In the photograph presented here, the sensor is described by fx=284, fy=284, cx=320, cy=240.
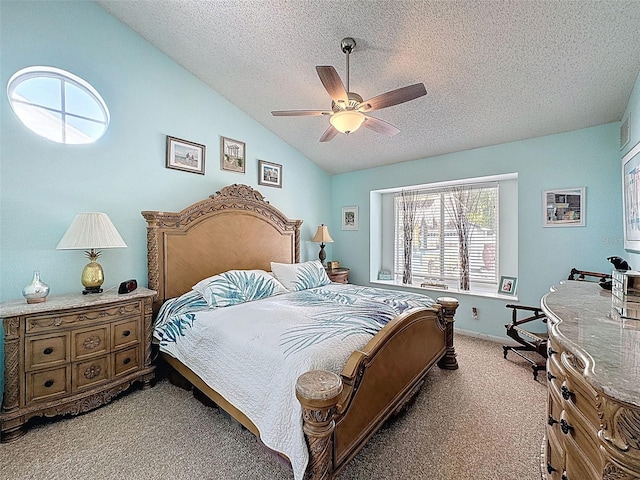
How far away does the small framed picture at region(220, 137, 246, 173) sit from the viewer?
12.1 feet

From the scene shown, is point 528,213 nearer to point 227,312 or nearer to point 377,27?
point 377,27

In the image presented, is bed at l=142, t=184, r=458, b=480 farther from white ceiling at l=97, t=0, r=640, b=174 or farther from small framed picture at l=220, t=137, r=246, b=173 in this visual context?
white ceiling at l=97, t=0, r=640, b=174

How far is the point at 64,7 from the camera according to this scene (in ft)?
8.30

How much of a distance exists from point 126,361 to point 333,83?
2807mm

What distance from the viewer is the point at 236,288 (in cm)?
286

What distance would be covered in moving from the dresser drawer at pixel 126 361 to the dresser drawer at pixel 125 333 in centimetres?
7

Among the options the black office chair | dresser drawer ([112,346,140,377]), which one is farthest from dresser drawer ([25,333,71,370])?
the black office chair

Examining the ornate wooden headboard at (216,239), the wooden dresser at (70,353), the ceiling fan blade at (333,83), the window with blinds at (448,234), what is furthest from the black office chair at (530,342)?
the wooden dresser at (70,353)

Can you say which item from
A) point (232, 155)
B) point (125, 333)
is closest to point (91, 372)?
point (125, 333)

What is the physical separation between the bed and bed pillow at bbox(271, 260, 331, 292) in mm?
195

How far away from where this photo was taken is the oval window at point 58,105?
2420 millimetres

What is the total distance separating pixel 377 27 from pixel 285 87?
126cm

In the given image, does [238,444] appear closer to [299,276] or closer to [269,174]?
[299,276]

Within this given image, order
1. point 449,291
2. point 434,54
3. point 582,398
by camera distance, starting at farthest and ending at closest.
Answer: point 449,291
point 434,54
point 582,398
